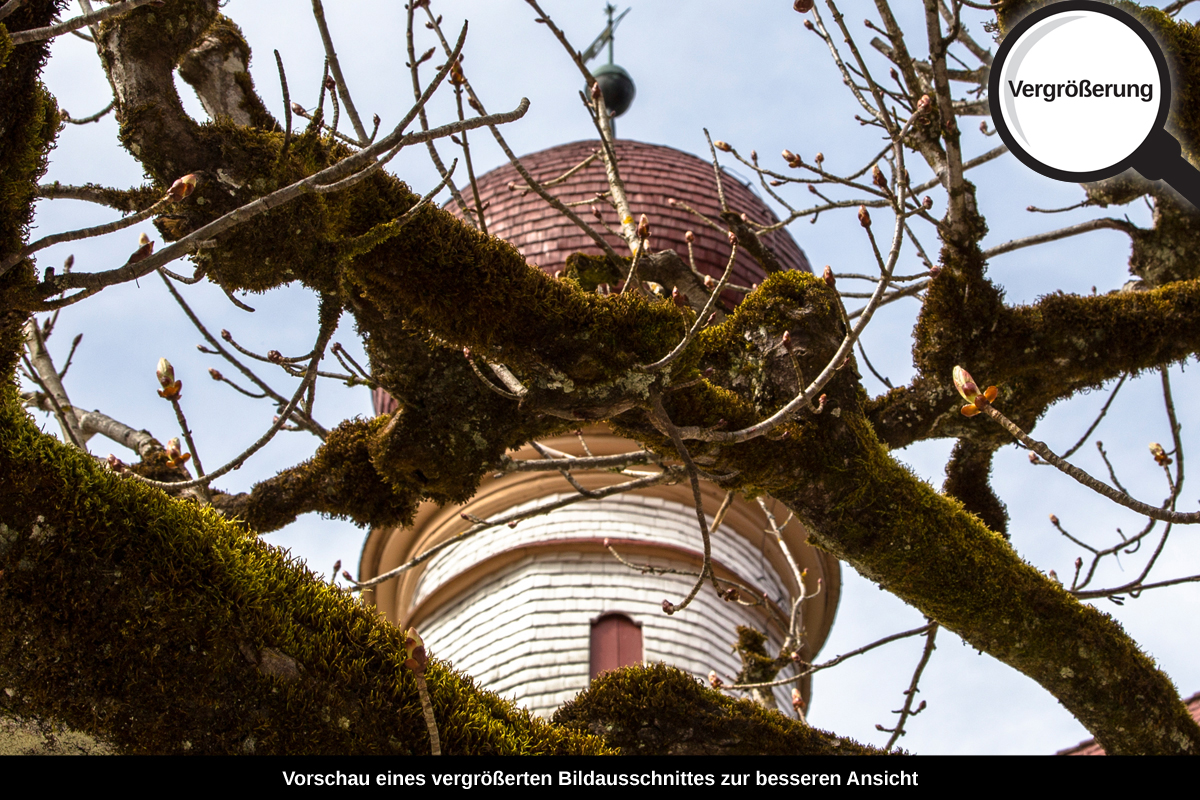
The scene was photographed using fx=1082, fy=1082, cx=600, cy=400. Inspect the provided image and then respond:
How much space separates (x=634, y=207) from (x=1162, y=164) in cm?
1042

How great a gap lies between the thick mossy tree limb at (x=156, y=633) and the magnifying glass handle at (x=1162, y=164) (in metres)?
2.59

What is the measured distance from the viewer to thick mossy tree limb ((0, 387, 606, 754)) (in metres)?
2.49

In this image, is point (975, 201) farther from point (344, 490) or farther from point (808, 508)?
point (344, 490)

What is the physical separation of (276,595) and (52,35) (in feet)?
4.70

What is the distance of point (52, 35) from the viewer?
90.5 inches

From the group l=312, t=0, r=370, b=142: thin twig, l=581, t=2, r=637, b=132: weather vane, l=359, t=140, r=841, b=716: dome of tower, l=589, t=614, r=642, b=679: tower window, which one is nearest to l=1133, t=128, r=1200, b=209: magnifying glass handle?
l=312, t=0, r=370, b=142: thin twig

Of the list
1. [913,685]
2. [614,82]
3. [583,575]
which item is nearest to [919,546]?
[913,685]

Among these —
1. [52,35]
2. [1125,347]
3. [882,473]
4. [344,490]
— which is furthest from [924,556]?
[52,35]

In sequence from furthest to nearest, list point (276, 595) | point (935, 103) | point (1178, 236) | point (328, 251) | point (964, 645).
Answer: point (1178, 236)
point (935, 103)
point (964, 645)
point (328, 251)
point (276, 595)

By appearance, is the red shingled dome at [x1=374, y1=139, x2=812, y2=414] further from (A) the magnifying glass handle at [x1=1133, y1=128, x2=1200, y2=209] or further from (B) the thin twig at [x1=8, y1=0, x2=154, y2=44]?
A: (B) the thin twig at [x1=8, y1=0, x2=154, y2=44]

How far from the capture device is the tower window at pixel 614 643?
9.06 m

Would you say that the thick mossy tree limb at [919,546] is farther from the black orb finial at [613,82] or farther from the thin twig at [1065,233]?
the black orb finial at [613,82]

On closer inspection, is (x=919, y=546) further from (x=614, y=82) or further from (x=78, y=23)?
(x=614, y=82)

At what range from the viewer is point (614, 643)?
9203 millimetres
